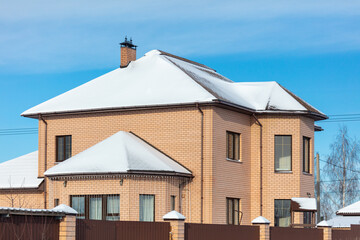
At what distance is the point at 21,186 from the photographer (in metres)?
31.5

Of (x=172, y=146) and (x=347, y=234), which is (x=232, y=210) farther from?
(x=347, y=234)

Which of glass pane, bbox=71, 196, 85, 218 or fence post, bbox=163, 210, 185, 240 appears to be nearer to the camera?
fence post, bbox=163, 210, 185, 240

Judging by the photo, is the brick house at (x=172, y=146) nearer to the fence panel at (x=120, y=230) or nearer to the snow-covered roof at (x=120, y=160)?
the snow-covered roof at (x=120, y=160)

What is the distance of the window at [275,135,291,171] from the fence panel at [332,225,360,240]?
377 cm

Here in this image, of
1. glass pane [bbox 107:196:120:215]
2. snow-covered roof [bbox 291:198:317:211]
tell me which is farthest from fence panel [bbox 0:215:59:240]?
snow-covered roof [bbox 291:198:317:211]

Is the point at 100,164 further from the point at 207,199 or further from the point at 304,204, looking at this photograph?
the point at 304,204

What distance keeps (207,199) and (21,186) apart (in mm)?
8646

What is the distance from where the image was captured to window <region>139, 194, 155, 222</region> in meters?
26.7

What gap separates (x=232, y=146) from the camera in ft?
98.3

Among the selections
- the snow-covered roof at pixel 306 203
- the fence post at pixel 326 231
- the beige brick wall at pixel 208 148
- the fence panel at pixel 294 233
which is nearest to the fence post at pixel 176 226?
the fence panel at pixel 294 233

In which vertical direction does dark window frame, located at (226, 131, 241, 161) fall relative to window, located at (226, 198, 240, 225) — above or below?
above

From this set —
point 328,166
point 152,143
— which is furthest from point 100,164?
point 328,166

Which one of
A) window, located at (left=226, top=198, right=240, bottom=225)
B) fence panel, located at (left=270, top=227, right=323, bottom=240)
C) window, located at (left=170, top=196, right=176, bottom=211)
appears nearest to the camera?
fence panel, located at (left=270, top=227, right=323, bottom=240)

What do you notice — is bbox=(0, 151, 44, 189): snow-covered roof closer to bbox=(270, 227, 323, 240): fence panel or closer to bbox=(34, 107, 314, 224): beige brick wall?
bbox=(34, 107, 314, 224): beige brick wall
